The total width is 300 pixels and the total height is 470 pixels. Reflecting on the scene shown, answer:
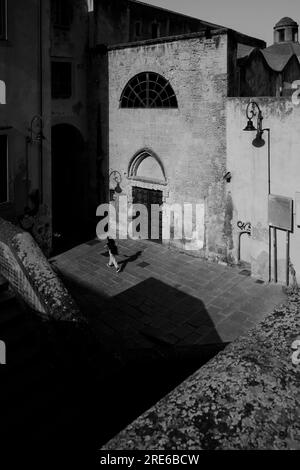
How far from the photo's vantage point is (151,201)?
17.4 metres

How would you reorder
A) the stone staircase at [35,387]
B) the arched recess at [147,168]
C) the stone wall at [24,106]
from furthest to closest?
the arched recess at [147,168], the stone wall at [24,106], the stone staircase at [35,387]

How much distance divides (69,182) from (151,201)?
15.3 ft

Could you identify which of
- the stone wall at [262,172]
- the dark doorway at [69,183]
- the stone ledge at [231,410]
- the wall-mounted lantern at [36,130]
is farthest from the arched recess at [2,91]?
the stone ledge at [231,410]

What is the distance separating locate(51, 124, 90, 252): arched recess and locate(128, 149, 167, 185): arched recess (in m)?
2.81

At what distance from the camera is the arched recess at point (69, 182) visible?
19.0m

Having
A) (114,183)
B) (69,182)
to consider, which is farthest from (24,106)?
(69,182)

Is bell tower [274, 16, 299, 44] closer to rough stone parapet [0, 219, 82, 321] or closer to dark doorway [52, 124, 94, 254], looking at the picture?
dark doorway [52, 124, 94, 254]

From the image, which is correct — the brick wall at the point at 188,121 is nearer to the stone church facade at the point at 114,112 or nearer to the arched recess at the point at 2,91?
the stone church facade at the point at 114,112

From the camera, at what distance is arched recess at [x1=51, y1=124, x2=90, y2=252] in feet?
62.4

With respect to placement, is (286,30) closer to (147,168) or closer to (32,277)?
(147,168)

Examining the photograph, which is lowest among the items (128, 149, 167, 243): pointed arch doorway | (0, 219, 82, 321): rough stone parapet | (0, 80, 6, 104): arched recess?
(0, 219, 82, 321): rough stone parapet

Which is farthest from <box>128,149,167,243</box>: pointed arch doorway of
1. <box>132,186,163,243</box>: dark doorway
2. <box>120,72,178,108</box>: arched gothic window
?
<box>120,72,178,108</box>: arched gothic window

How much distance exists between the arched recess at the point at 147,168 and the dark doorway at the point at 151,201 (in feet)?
1.53

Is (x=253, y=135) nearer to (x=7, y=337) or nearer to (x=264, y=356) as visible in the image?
(x=7, y=337)
